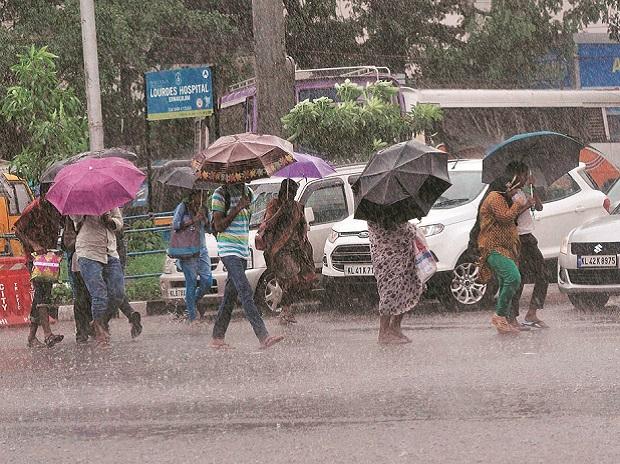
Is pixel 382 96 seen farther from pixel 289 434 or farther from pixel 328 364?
pixel 289 434

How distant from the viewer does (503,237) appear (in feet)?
38.8

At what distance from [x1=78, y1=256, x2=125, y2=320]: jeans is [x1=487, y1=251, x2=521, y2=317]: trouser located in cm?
345

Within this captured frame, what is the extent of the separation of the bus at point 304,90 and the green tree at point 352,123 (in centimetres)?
103

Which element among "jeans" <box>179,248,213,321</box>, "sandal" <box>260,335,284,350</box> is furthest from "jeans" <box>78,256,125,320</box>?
"jeans" <box>179,248,213,321</box>

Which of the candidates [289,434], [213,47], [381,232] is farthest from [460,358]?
[213,47]

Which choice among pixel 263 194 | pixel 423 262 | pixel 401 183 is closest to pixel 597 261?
pixel 423 262

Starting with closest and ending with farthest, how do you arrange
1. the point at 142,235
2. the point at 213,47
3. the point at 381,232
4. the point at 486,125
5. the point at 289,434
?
the point at 289,434 < the point at 381,232 < the point at 142,235 < the point at 486,125 < the point at 213,47

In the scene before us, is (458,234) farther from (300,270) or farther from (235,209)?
(235,209)

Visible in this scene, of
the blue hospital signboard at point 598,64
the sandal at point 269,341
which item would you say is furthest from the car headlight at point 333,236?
the blue hospital signboard at point 598,64

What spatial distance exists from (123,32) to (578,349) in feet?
52.2

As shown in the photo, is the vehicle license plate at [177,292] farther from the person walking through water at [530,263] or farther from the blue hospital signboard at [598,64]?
the blue hospital signboard at [598,64]

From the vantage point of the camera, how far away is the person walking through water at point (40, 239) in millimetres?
12797

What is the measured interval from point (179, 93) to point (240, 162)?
775 centimetres

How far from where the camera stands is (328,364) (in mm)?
10422
